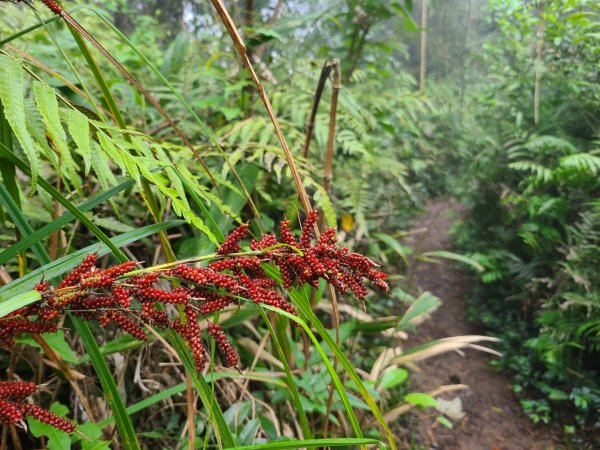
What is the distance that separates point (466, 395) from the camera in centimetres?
354

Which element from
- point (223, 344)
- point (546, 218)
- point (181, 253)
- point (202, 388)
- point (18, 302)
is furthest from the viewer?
point (546, 218)

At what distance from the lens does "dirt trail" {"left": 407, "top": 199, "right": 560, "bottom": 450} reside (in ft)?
9.90

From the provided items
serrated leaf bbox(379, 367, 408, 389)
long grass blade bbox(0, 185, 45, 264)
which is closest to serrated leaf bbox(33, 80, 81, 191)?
long grass blade bbox(0, 185, 45, 264)

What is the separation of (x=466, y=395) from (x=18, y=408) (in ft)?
11.7

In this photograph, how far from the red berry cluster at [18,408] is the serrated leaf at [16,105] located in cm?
30

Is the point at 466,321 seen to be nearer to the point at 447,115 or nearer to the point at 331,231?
the point at 331,231

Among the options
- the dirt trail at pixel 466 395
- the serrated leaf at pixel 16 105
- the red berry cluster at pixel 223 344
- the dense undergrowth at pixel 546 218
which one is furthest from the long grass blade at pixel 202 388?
the dense undergrowth at pixel 546 218

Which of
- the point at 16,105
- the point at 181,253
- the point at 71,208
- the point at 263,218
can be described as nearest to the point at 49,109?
the point at 16,105

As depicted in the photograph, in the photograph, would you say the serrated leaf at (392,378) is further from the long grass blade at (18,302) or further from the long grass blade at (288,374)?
the long grass blade at (18,302)

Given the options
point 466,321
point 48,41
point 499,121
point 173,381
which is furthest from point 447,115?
point 173,381

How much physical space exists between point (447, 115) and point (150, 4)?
6.51 m

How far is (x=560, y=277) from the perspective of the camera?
11.7 feet

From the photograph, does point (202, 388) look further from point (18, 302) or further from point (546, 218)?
point (546, 218)

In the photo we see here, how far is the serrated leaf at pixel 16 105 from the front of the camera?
65 cm
